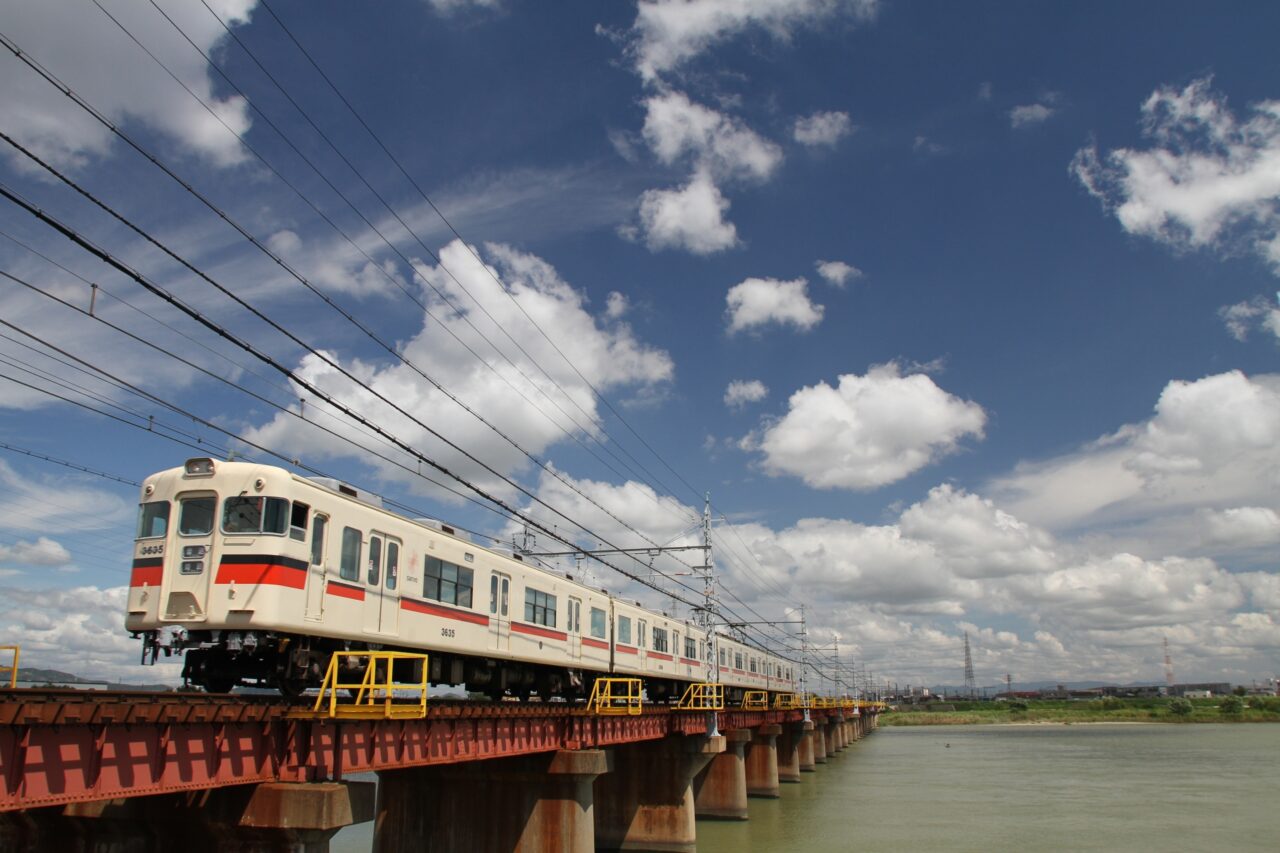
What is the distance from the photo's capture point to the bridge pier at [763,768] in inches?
2109

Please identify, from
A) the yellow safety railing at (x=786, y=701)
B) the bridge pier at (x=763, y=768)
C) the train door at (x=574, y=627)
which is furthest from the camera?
the yellow safety railing at (x=786, y=701)

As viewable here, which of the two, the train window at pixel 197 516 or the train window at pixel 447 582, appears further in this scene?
the train window at pixel 447 582

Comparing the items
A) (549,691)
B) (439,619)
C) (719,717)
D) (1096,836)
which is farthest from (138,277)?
(1096,836)

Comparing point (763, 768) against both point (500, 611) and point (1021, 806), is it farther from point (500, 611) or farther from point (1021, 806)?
point (500, 611)

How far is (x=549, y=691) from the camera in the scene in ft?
86.8

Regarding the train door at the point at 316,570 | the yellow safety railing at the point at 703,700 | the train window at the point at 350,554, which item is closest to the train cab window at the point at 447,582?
the train window at the point at 350,554

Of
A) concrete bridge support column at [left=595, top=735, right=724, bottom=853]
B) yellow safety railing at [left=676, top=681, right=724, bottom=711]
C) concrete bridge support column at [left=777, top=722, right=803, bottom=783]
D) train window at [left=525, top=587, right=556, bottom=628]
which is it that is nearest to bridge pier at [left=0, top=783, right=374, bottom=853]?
train window at [left=525, top=587, right=556, bottom=628]

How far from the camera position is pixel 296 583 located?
14.9m

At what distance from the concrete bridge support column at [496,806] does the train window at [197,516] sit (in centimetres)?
1093

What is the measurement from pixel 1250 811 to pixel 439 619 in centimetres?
4404

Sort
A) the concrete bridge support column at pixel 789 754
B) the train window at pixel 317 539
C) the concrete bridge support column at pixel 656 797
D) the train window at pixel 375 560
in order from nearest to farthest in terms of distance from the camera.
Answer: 1. the train window at pixel 317 539
2. the train window at pixel 375 560
3. the concrete bridge support column at pixel 656 797
4. the concrete bridge support column at pixel 789 754

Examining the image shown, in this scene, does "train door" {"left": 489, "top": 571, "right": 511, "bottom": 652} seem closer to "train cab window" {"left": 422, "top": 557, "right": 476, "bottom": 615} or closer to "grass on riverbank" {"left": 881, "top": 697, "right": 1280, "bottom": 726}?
"train cab window" {"left": 422, "top": 557, "right": 476, "bottom": 615}

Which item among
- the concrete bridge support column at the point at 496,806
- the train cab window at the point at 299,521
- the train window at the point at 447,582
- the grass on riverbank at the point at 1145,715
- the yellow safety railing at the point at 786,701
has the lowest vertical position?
the grass on riverbank at the point at 1145,715

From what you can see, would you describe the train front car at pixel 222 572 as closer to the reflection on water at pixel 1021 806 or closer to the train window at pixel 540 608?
the train window at pixel 540 608
